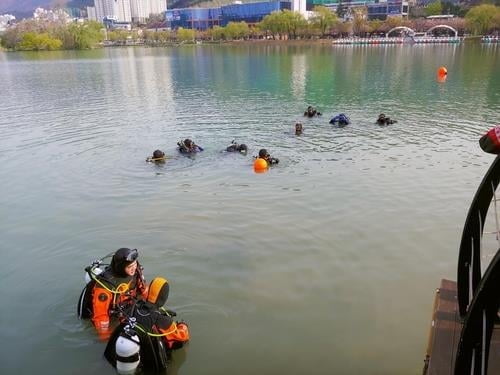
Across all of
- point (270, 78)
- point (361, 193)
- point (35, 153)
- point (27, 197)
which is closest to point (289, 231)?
point (361, 193)

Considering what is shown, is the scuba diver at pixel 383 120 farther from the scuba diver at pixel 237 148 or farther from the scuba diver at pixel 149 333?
the scuba diver at pixel 149 333

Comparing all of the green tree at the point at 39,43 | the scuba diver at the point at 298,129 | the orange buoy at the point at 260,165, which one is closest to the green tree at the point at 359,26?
the green tree at the point at 39,43

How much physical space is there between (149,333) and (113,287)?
1003 mm

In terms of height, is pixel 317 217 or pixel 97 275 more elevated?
pixel 97 275

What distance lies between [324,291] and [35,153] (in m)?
15.4

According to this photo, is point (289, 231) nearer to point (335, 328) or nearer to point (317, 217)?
point (317, 217)

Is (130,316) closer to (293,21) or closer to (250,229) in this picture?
(250,229)

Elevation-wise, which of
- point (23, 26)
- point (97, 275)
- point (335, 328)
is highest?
point (23, 26)

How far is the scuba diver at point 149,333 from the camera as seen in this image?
6102 millimetres

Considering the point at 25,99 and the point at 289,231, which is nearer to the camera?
the point at 289,231

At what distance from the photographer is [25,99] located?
34188 millimetres

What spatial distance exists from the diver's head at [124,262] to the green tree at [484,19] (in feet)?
389

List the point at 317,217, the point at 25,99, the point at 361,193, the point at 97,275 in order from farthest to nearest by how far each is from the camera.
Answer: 1. the point at 25,99
2. the point at 361,193
3. the point at 317,217
4. the point at 97,275

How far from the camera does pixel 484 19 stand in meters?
104
